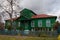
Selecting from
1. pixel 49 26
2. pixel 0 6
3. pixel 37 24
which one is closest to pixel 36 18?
pixel 37 24

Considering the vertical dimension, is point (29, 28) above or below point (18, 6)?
below

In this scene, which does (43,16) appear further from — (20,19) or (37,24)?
(20,19)

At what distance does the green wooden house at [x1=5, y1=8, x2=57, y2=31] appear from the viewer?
53.5 m

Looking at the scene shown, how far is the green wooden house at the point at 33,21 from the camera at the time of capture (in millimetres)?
53463

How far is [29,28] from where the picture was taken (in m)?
58.2

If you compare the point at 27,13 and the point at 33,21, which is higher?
the point at 27,13

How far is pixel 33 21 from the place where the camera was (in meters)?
58.1

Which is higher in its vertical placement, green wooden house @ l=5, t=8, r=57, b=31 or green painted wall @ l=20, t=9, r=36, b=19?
green painted wall @ l=20, t=9, r=36, b=19

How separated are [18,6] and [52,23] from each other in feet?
35.4

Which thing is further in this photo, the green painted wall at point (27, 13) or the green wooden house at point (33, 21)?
the green painted wall at point (27, 13)

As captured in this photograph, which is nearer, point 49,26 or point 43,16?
point 49,26

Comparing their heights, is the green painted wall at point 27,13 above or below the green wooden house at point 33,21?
above

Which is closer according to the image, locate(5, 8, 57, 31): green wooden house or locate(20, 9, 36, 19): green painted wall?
locate(5, 8, 57, 31): green wooden house

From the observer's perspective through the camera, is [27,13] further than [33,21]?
Yes
